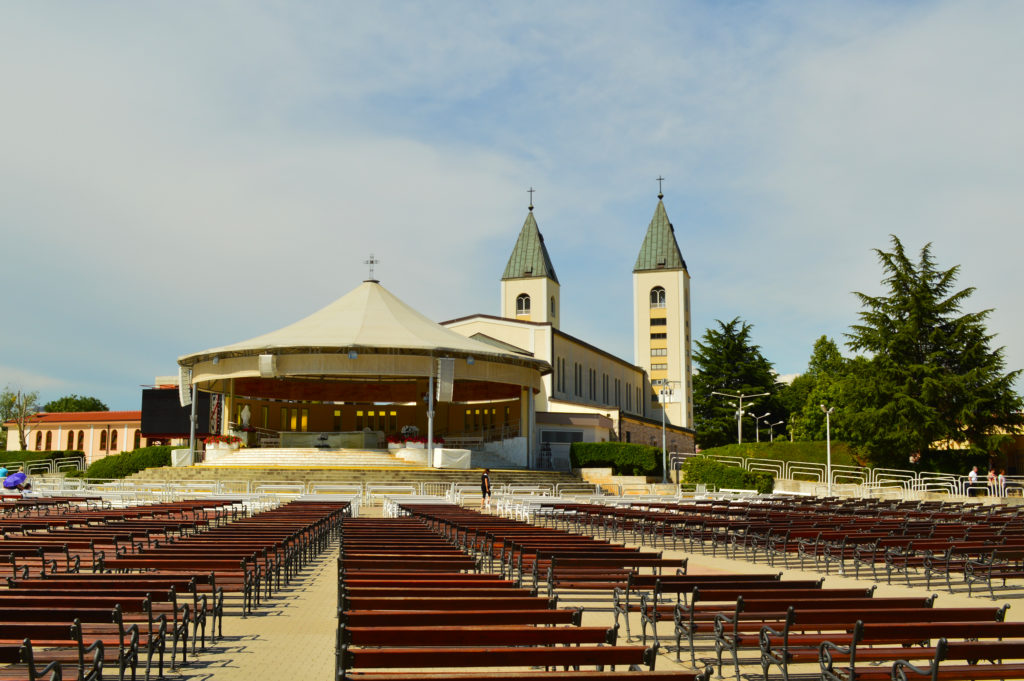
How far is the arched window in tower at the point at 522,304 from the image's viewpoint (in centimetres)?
10169

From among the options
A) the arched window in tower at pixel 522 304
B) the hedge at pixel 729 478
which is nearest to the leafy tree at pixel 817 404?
the hedge at pixel 729 478

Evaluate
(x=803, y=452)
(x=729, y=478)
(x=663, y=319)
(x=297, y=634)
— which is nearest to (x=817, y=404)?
(x=663, y=319)

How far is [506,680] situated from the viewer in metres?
4.26

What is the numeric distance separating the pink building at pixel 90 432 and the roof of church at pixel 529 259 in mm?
45156

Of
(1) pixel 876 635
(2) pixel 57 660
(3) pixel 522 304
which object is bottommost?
(2) pixel 57 660

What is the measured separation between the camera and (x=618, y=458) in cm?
5122

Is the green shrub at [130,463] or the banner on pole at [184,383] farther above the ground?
the banner on pole at [184,383]

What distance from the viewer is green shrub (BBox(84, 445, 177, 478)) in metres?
48.2

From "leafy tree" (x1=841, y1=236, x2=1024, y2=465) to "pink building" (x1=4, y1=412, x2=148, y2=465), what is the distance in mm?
53165

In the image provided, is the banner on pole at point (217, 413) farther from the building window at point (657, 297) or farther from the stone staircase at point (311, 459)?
the building window at point (657, 297)

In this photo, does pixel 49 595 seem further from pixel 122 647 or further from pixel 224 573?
pixel 224 573

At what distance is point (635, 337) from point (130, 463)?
208 feet

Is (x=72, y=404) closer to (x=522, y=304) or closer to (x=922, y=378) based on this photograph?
(x=522, y=304)

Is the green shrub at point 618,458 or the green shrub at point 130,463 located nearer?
the green shrub at point 130,463
